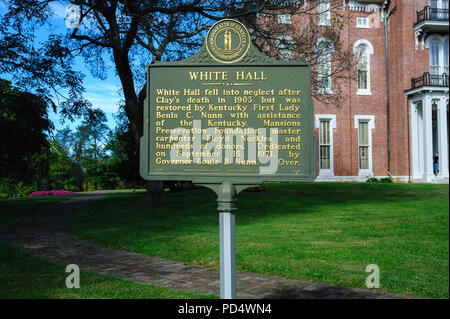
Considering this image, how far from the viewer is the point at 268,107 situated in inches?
161

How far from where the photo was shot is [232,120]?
408cm

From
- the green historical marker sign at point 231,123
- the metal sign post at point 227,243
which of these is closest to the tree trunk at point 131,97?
the green historical marker sign at point 231,123

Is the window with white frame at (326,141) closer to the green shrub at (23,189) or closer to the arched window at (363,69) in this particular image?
the arched window at (363,69)

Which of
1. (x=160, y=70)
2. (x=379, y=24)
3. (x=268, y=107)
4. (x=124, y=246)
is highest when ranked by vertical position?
(x=379, y=24)

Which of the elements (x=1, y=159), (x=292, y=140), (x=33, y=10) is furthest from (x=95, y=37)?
(x=292, y=140)

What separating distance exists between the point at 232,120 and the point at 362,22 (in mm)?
26220

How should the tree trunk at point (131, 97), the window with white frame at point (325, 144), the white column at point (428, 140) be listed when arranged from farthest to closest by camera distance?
the window with white frame at point (325, 144), the white column at point (428, 140), the tree trunk at point (131, 97)

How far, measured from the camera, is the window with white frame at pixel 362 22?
26547mm

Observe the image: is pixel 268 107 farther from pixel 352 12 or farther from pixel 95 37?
pixel 352 12

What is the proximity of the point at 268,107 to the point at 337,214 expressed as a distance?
8351mm

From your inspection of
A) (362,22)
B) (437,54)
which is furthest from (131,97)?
(437,54)

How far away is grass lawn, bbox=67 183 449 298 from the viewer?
5.46 meters

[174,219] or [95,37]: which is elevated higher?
[95,37]

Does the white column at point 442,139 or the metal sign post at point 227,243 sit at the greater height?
the white column at point 442,139
